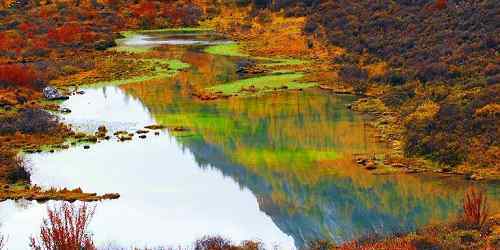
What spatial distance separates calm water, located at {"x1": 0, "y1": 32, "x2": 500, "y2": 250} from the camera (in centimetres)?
2808

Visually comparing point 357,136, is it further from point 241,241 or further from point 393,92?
point 241,241

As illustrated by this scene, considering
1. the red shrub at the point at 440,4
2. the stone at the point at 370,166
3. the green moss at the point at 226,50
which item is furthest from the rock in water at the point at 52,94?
the red shrub at the point at 440,4

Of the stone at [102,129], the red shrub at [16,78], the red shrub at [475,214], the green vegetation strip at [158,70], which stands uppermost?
the red shrub at [475,214]

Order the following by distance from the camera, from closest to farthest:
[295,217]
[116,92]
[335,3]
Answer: [295,217] < [116,92] < [335,3]

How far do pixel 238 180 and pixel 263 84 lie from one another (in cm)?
2207

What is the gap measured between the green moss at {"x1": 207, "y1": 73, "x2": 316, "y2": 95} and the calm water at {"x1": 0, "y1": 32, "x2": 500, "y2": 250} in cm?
357

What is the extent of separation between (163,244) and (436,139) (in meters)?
13.9

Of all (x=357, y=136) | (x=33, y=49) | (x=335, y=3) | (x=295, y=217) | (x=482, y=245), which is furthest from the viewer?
(x=335, y=3)

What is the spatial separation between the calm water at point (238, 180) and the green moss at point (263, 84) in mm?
3567

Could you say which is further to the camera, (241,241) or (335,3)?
(335,3)

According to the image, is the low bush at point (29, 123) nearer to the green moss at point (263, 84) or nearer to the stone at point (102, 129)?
the stone at point (102, 129)

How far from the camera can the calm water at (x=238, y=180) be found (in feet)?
92.1

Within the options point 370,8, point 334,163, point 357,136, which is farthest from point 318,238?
point 370,8

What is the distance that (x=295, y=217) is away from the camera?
29.0 m
